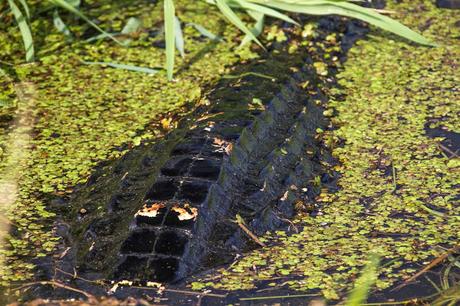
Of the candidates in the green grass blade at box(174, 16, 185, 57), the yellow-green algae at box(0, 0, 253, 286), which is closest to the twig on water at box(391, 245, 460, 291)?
the yellow-green algae at box(0, 0, 253, 286)

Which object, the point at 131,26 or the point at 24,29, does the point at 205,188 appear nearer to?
the point at 24,29

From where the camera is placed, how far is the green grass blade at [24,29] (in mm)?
4449

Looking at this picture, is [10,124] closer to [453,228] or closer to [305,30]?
[305,30]

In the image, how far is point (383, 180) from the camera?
3.83 m

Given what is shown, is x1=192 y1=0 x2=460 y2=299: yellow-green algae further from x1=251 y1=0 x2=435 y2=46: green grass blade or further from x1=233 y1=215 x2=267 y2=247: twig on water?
x1=251 y1=0 x2=435 y2=46: green grass blade

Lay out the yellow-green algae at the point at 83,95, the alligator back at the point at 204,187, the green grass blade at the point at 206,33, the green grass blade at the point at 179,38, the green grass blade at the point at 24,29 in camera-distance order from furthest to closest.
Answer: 1. the green grass blade at the point at 206,33
2. the green grass blade at the point at 179,38
3. the green grass blade at the point at 24,29
4. the yellow-green algae at the point at 83,95
5. the alligator back at the point at 204,187

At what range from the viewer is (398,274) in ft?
10.5

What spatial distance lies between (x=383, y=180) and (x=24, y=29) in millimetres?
1773

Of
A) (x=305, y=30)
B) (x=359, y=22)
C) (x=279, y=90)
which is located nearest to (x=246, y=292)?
(x=279, y=90)

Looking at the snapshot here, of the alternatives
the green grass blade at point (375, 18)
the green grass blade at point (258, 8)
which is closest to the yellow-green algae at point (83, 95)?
the green grass blade at point (258, 8)

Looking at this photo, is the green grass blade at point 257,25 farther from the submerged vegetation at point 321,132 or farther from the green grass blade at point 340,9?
the green grass blade at point 340,9

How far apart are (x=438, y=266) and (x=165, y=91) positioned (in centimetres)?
176

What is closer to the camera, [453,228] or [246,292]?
[246,292]

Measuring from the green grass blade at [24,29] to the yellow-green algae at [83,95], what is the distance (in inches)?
4.6
